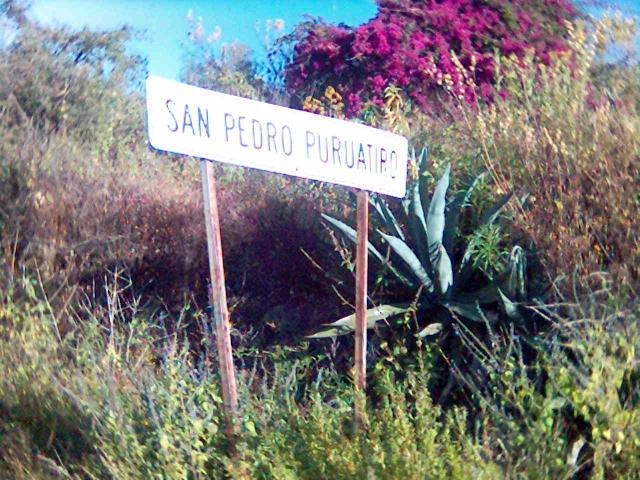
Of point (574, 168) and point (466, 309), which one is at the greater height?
point (574, 168)

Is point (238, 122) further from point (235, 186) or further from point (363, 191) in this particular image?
point (235, 186)

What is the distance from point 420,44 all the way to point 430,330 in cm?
669

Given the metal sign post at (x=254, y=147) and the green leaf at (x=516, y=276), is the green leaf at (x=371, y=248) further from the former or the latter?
the metal sign post at (x=254, y=147)

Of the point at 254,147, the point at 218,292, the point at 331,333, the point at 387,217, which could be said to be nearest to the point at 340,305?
the point at 387,217

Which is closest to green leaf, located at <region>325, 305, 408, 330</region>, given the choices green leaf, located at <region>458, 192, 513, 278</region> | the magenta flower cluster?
green leaf, located at <region>458, 192, 513, 278</region>

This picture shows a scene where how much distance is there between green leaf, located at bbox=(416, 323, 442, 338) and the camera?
19.1 feet

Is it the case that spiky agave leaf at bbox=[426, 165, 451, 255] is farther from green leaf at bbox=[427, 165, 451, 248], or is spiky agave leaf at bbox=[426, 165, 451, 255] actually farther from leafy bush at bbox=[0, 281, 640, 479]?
leafy bush at bbox=[0, 281, 640, 479]

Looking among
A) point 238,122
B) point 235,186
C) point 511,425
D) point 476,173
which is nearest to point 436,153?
point 476,173

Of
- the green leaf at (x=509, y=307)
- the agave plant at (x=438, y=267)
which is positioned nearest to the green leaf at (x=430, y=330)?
the agave plant at (x=438, y=267)

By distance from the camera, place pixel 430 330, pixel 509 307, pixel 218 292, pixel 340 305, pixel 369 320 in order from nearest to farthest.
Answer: pixel 218 292 → pixel 509 307 → pixel 430 330 → pixel 369 320 → pixel 340 305

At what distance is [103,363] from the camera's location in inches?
192

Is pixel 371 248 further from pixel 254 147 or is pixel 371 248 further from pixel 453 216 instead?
pixel 254 147

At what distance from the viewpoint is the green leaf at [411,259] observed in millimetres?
6273

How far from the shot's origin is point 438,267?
6258mm
